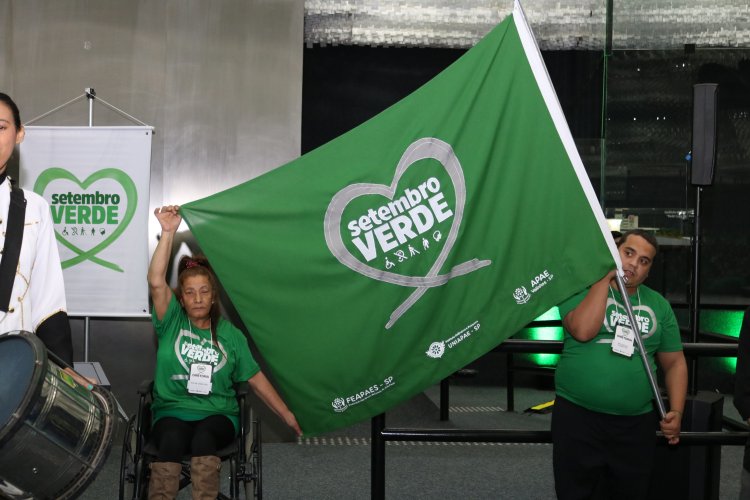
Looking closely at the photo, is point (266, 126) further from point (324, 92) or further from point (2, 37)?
point (324, 92)

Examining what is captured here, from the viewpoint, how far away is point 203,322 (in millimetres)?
3641

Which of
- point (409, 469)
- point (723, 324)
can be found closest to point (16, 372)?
point (409, 469)

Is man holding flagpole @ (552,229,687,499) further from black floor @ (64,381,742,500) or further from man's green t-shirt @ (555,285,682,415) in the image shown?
black floor @ (64,381,742,500)

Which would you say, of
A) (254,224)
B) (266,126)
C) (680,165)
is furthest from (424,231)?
(680,165)

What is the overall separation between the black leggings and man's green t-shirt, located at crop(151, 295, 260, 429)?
0.04 meters

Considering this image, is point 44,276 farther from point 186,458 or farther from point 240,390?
point 240,390

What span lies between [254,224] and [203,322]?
0.83 m

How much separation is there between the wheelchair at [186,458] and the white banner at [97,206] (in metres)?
1.71

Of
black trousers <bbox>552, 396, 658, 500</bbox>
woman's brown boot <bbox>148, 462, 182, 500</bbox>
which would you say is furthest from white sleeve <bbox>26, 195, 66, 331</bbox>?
black trousers <bbox>552, 396, 658, 500</bbox>

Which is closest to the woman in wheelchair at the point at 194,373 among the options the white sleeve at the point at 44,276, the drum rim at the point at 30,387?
the white sleeve at the point at 44,276

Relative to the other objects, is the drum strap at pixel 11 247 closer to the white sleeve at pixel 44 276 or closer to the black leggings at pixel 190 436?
the white sleeve at pixel 44 276

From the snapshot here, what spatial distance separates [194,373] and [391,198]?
3.93 feet

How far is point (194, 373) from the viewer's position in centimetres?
349

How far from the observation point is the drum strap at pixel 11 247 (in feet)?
7.11
